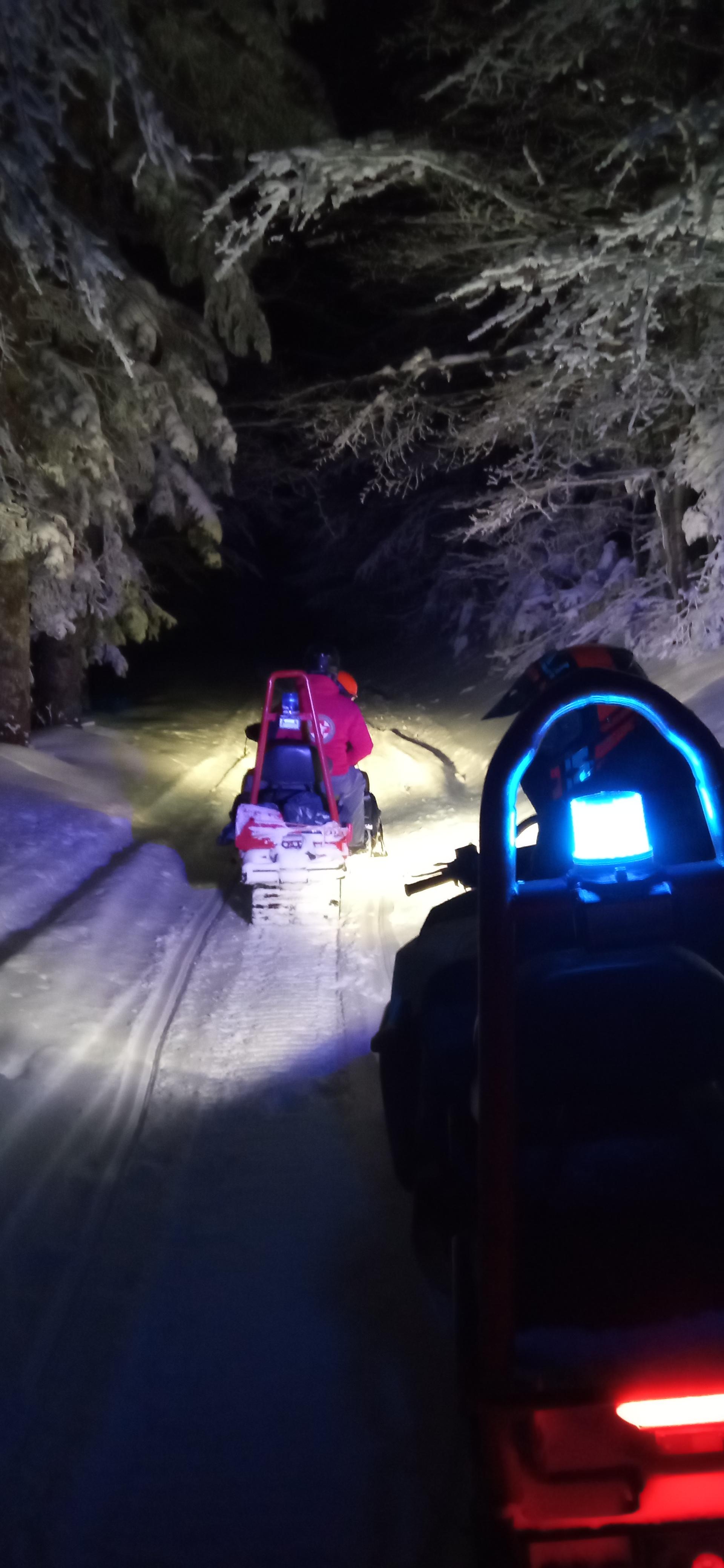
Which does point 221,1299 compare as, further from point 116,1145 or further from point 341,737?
point 341,737

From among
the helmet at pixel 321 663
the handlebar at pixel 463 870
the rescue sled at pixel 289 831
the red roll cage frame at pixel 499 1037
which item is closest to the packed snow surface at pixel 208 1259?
the rescue sled at pixel 289 831

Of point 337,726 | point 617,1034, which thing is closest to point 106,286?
point 337,726

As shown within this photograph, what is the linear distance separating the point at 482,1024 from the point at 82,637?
13490mm

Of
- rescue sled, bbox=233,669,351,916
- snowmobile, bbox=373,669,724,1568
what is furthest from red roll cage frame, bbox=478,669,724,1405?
rescue sled, bbox=233,669,351,916

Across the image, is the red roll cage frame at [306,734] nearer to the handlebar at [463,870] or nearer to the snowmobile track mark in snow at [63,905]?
the snowmobile track mark in snow at [63,905]

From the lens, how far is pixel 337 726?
8.45 meters

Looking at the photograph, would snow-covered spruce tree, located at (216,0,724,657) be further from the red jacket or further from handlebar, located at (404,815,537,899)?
handlebar, located at (404,815,537,899)

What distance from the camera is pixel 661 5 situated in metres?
7.95

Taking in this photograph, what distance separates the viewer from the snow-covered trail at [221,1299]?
256cm

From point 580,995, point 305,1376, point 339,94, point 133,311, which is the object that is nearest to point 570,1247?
point 580,995

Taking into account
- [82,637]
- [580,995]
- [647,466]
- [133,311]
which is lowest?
[580,995]

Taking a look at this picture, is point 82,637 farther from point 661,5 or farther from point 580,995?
point 580,995

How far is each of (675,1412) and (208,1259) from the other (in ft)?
6.52

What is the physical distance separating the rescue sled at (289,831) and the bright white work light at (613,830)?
194 inches
